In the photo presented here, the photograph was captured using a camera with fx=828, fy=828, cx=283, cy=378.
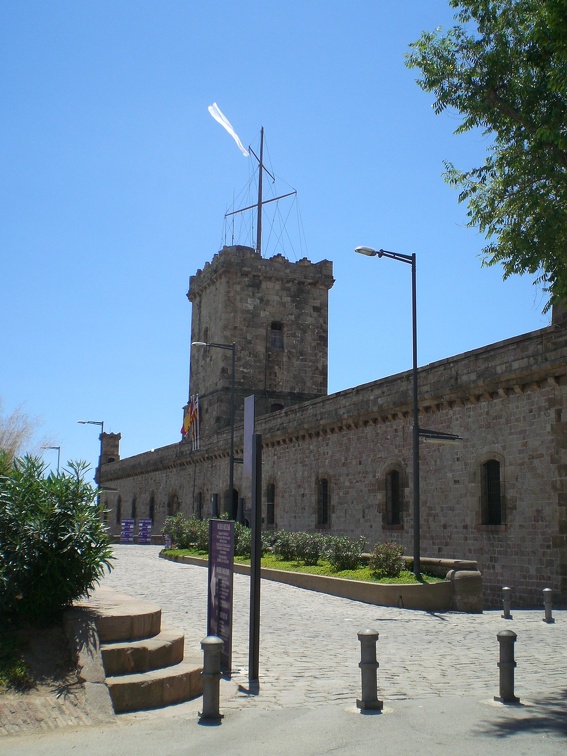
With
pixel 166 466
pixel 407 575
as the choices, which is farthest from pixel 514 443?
pixel 166 466

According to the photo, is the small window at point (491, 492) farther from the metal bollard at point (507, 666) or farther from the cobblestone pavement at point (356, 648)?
the metal bollard at point (507, 666)

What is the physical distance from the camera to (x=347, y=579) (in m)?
16.6

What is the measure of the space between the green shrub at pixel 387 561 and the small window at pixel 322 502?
Answer: 31.7ft

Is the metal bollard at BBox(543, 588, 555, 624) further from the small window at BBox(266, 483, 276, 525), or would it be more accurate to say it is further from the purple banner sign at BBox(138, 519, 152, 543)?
the purple banner sign at BBox(138, 519, 152, 543)

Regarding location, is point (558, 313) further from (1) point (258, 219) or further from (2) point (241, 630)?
(1) point (258, 219)

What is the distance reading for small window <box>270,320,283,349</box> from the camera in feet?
137

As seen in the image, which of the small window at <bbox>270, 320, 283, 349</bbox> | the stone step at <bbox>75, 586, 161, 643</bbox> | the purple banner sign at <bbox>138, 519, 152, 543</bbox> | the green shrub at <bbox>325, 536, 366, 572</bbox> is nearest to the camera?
the stone step at <bbox>75, 586, 161, 643</bbox>

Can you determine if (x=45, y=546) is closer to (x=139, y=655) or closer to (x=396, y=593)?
(x=139, y=655)

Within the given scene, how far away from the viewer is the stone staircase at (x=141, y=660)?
730 cm

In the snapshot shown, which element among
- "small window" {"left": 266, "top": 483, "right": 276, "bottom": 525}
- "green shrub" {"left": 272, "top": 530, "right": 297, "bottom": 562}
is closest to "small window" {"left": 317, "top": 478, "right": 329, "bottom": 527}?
"small window" {"left": 266, "top": 483, "right": 276, "bottom": 525}

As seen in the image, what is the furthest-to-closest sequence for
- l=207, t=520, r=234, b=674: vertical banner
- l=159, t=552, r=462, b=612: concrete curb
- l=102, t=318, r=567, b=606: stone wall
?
l=102, t=318, r=567, b=606: stone wall, l=159, t=552, r=462, b=612: concrete curb, l=207, t=520, r=234, b=674: vertical banner

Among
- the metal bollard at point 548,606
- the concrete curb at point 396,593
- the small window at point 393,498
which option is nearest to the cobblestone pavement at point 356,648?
the metal bollard at point 548,606

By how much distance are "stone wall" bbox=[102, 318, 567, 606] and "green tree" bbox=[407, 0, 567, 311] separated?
20.3 feet

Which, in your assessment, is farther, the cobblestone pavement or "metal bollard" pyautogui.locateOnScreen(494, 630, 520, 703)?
the cobblestone pavement
